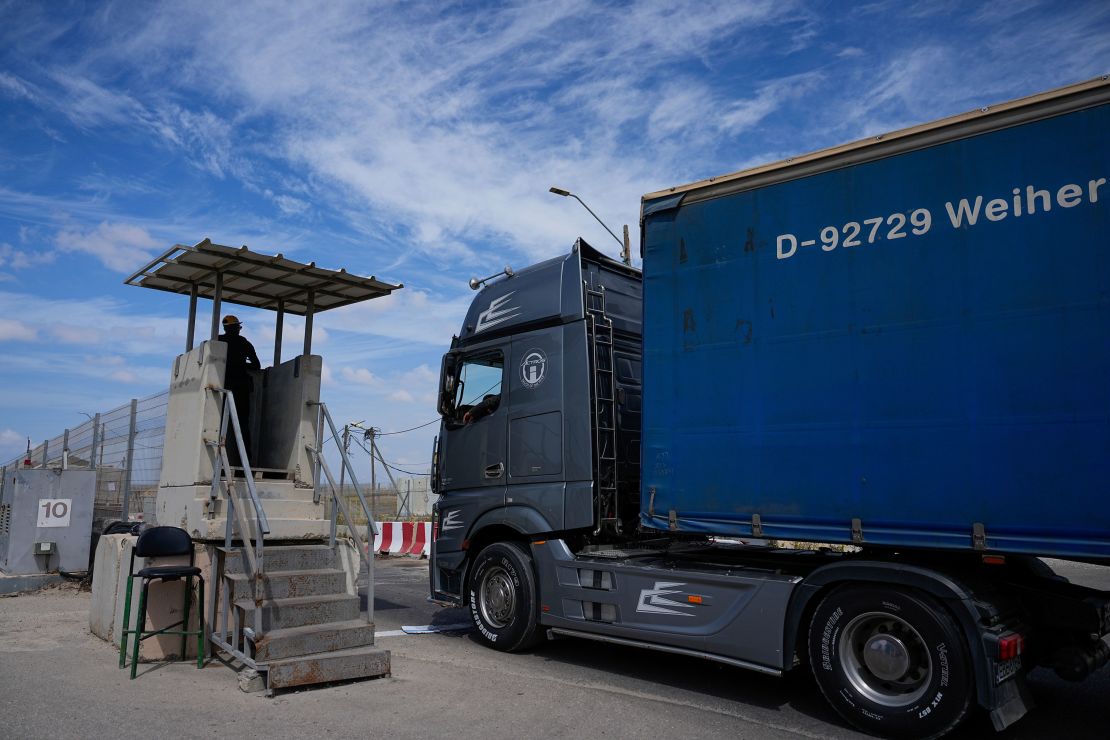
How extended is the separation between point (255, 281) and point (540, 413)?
3.79m

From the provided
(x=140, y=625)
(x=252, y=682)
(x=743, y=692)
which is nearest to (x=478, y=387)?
(x=252, y=682)

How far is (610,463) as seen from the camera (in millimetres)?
7465

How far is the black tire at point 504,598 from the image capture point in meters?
7.56

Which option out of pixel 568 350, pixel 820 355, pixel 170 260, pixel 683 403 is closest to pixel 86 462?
pixel 170 260

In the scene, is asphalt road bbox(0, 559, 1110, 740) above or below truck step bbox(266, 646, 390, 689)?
below

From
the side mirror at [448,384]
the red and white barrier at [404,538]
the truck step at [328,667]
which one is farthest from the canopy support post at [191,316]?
the red and white barrier at [404,538]

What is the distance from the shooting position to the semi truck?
15.6ft

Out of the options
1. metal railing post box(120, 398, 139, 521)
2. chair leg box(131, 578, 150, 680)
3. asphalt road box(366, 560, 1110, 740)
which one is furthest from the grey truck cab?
metal railing post box(120, 398, 139, 521)

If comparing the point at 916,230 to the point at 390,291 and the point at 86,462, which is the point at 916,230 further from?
the point at 86,462

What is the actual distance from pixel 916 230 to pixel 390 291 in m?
5.91

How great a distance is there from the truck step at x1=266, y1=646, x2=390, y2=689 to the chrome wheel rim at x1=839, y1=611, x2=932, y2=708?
3.60 m

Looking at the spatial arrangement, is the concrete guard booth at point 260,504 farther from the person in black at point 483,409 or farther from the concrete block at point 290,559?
the person in black at point 483,409

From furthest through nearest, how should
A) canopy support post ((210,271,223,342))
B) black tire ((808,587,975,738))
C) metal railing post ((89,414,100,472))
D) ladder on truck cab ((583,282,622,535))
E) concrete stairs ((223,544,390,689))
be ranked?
metal railing post ((89,414,100,472)) → canopy support post ((210,271,223,342)) → ladder on truck cab ((583,282,622,535)) → concrete stairs ((223,544,390,689)) → black tire ((808,587,975,738))

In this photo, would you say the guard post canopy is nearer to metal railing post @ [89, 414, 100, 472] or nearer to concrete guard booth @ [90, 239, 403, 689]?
concrete guard booth @ [90, 239, 403, 689]
